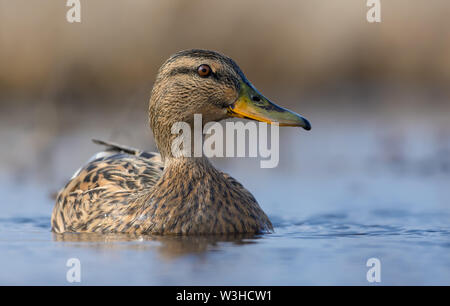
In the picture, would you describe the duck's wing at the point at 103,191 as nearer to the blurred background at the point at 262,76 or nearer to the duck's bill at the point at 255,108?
the duck's bill at the point at 255,108

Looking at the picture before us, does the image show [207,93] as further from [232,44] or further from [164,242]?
[232,44]

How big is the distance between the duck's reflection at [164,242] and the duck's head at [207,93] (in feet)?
3.28

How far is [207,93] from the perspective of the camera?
7.40 meters

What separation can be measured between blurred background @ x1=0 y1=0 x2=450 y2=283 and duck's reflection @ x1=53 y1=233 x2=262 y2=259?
3.75 m

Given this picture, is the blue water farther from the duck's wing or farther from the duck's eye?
the duck's eye

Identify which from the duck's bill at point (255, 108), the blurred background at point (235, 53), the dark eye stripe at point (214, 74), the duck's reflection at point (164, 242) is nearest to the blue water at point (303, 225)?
the duck's reflection at point (164, 242)

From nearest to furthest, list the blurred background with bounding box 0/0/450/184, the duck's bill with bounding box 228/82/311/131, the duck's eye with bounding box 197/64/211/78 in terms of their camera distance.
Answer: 1. the duck's bill with bounding box 228/82/311/131
2. the duck's eye with bounding box 197/64/211/78
3. the blurred background with bounding box 0/0/450/184

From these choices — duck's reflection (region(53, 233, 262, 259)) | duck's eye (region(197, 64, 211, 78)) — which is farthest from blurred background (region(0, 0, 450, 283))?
duck's reflection (region(53, 233, 262, 259))

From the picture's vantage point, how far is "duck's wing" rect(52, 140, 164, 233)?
7512 millimetres

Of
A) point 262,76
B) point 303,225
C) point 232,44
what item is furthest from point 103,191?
point 262,76

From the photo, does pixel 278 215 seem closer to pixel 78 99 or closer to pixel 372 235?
pixel 372 235

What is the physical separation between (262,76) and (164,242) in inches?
382

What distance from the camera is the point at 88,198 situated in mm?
7805

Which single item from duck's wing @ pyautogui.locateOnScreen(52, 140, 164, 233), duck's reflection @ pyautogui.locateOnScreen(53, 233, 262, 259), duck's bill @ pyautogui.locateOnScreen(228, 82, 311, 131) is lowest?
duck's reflection @ pyautogui.locateOnScreen(53, 233, 262, 259)
